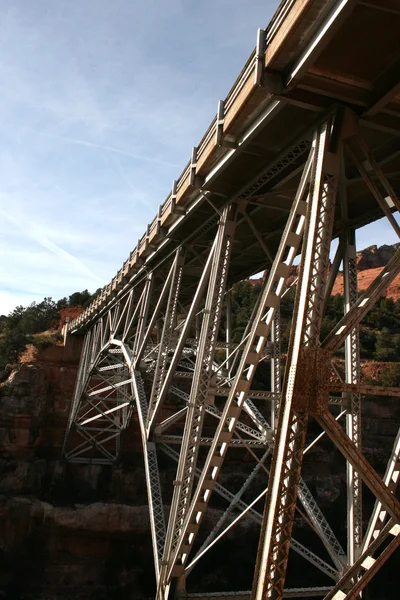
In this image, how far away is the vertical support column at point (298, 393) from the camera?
17.2 ft

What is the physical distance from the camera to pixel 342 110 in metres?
6.35

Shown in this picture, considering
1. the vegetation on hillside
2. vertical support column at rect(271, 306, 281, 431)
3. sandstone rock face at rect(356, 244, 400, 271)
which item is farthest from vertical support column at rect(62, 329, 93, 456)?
sandstone rock face at rect(356, 244, 400, 271)

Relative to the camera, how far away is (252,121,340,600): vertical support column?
207 inches

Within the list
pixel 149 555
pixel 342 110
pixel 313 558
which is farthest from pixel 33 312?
pixel 342 110

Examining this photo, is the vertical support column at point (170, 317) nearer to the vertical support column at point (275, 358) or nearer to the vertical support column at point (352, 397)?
the vertical support column at point (275, 358)

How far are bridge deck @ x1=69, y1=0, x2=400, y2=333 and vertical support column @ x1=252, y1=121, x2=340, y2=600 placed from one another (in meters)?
1.01

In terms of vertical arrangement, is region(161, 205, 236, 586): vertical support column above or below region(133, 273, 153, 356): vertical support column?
below

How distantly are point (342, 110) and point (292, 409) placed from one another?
3.61 metres

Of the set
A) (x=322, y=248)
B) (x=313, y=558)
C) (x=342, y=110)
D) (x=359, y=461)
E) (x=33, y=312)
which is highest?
(x=33, y=312)

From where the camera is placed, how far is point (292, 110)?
6.99m

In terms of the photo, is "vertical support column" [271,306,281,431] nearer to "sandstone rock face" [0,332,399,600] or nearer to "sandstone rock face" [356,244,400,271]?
"sandstone rock face" [0,332,399,600]

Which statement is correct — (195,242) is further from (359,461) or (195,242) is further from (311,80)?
(359,461)

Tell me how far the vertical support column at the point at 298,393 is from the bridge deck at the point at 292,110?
3.33 ft

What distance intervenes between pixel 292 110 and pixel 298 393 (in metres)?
3.80
